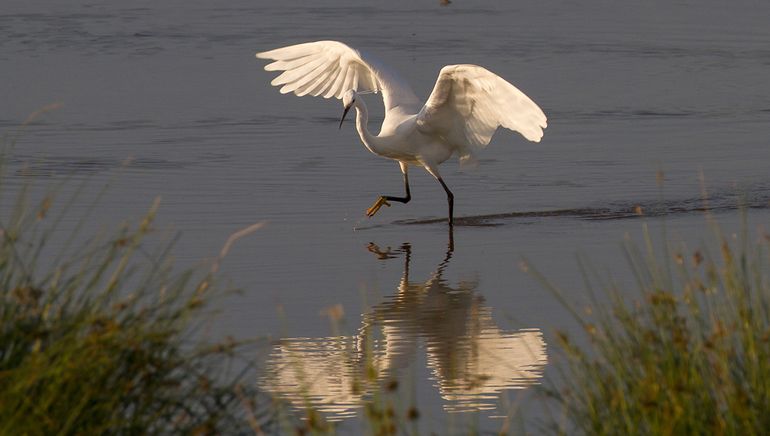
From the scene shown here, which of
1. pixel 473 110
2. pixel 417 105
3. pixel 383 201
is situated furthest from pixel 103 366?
pixel 417 105

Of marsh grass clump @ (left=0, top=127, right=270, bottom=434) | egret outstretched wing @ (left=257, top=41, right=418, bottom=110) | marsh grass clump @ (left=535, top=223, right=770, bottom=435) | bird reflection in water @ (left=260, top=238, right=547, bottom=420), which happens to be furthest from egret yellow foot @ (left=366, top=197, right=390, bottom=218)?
marsh grass clump @ (left=535, top=223, right=770, bottom=435)

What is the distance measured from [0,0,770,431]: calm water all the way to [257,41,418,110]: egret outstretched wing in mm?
774

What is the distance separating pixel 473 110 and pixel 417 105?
1236 mm

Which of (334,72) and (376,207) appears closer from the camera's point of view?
(376,207)

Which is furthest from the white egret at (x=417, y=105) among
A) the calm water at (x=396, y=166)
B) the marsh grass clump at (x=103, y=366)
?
the marsh grass clump at (x=103, y=366)

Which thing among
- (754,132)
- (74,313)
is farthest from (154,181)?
(74,313)

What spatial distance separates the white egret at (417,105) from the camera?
11.8 meters

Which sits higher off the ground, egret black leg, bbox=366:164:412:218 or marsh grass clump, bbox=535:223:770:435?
marsh grass clump, bbox=535:223:770:435

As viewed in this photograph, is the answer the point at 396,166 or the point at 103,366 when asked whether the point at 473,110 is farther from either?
the point at 103,366

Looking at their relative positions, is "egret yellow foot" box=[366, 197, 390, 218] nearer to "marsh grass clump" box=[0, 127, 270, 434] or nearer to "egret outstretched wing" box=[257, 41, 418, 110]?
"egret outstretched wing" box=[257, 41, 418, 110]

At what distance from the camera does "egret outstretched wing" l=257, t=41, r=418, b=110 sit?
13.8 m

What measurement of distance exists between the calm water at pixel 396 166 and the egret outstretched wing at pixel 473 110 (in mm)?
644

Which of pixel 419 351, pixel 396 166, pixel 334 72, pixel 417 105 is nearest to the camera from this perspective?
pixel 419 351

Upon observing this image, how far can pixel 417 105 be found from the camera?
45.5ft
